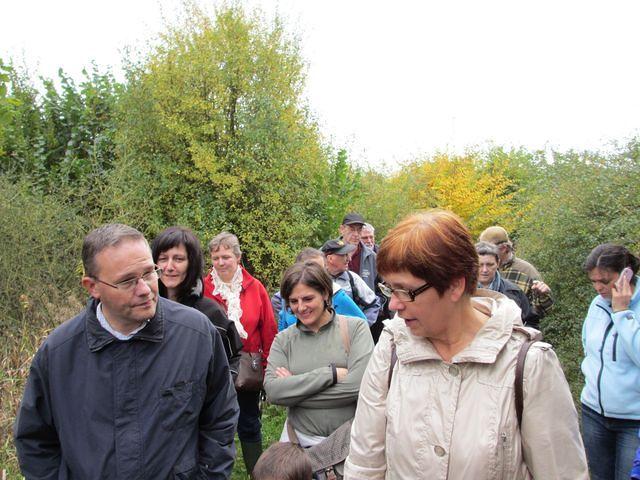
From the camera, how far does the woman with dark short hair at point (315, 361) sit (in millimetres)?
3842

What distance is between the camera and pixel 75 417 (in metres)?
2.56

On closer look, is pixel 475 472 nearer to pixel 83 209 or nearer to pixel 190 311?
pixel 190 311

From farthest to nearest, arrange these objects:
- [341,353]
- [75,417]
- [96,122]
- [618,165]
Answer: [96,122] < [618,165] < [341,353] < [75,417]

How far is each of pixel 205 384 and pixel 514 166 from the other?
81.8 feet

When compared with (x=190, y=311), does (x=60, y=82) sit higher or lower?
higher

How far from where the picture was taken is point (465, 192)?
2044 cm

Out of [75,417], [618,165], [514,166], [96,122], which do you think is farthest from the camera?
[514,166]

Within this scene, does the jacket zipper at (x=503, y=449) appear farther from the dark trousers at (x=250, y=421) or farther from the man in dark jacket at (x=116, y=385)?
the dark trousers at (x=250, y=421)

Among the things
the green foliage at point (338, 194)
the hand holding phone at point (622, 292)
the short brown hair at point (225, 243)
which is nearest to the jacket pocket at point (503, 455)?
the hand holding phone at point (622, 292)

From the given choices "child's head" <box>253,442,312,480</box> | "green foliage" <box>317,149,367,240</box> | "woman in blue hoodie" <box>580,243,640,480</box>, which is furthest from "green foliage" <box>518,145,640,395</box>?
"child's head" <box>253,442,312,480</box>

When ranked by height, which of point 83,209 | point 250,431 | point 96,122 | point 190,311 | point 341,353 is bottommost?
point 250,431

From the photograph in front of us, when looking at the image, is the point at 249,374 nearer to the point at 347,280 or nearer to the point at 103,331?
the point at 347,280

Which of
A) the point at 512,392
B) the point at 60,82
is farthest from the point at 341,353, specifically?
the point at 60,82

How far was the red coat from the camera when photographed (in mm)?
5246
